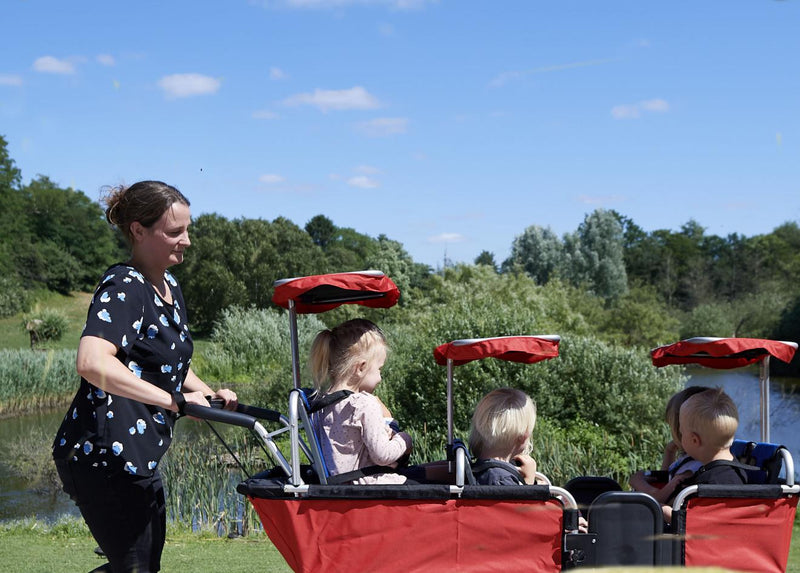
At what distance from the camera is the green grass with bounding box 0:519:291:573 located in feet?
15.8

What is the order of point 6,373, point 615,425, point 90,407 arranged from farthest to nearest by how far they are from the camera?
point 6,373, point 615,425, point 90,407

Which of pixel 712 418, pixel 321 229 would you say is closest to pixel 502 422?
pixel 712 418

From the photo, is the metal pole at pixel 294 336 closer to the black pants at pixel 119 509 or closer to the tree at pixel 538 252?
the black pants at pixel 119 509

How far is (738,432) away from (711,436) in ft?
36.0

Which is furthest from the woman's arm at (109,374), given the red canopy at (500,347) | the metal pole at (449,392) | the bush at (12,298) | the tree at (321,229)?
the tree at (321,229)

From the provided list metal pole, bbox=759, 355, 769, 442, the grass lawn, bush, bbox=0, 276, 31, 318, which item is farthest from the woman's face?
bush, bbox=0, 276, 31, 318

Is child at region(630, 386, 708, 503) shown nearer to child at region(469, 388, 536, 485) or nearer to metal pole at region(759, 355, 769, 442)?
metal pole at region(759, 355, 769, 442)

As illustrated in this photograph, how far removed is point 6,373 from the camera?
57.1 ft

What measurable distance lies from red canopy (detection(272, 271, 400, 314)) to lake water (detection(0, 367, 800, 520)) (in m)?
4.83

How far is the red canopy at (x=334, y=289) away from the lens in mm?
2906

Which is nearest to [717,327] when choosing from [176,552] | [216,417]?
[176,552]

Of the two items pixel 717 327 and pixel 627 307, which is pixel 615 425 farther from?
pixel 717 327

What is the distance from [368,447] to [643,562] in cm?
106

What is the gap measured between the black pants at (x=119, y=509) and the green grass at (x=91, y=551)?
87.7 inches
